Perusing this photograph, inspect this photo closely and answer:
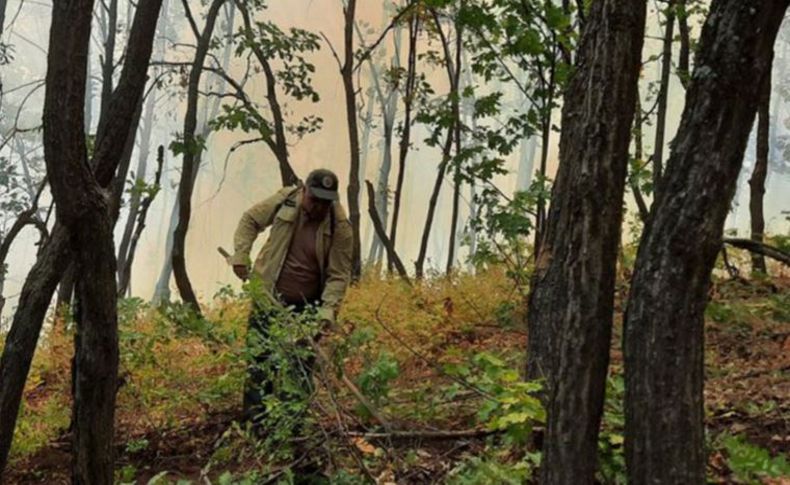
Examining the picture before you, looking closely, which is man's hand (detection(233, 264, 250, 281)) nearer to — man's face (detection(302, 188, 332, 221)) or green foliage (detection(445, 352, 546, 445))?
man's face (detection(302, 188, 332, 221))

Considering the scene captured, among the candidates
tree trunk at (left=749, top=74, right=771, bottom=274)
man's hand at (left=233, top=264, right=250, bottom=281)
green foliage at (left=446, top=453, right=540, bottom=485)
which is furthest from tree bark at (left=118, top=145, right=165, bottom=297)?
tree trunk at (left=749, top=74, right=771, bottom=274)

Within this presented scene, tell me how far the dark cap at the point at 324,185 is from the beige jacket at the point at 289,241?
169mm

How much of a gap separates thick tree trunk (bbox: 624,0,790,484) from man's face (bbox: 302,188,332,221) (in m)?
2.81

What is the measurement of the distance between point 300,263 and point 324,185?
59 cm

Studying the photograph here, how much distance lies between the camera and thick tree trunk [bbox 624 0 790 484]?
197cm

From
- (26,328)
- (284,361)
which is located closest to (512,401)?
(284,361)

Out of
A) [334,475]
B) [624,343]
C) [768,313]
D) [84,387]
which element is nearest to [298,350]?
[334,475]

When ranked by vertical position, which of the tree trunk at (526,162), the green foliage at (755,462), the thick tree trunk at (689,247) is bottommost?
the green foliage at (755,462)

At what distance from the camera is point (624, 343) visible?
2156 mm

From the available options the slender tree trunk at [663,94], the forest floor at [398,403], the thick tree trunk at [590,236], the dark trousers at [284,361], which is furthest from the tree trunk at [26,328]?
the slender tree trunk at [663,94]

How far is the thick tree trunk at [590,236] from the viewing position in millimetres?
→ 2279

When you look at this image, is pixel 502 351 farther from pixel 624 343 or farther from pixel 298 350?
pixel 624 343

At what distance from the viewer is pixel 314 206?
4.69 metres

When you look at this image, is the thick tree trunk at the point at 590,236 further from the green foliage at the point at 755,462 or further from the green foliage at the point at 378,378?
the green foliage at the point at 378,378
